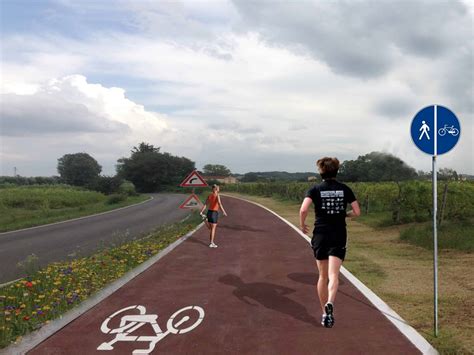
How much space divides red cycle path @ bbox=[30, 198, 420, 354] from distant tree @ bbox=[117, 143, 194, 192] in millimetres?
93446

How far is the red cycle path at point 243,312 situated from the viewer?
4656 mm

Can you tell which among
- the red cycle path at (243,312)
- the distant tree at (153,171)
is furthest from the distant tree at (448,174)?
the distant tree at (153,171)

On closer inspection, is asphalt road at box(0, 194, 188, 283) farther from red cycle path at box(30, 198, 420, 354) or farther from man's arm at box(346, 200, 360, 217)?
man's arm at box(346, 200, 360, 217)

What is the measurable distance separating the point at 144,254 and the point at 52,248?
14.5 ft

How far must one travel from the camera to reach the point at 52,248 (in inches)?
512

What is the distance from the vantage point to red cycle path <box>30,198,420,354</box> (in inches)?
183

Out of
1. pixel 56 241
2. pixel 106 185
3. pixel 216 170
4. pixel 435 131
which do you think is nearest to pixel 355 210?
pixel 435 131

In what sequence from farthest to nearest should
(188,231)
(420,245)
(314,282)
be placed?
(188,231) → (420,245) → (314,282)

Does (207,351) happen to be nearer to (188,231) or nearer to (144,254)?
(144,254)

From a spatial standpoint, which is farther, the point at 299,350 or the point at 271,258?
the point at 271,258

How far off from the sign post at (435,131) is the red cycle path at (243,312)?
1563 mm

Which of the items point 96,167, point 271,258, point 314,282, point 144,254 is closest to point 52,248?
point 144,254

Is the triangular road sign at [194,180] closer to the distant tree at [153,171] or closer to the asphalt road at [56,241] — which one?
the asphalt road at [56,241]

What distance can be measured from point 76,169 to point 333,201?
467 feet
